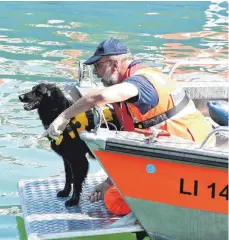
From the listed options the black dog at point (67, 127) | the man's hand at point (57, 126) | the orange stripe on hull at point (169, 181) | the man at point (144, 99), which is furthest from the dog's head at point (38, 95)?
the orange stripe on hull at point (169, 181)

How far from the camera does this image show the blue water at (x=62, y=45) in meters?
8.36

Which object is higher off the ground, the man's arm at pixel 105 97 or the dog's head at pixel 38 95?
the man's arm at pixel 105 97

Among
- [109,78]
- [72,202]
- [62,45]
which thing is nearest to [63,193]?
[72,202]

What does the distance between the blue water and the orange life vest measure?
1.56 metres

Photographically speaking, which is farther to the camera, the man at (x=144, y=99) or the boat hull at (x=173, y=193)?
the man at (x=144, y=99)

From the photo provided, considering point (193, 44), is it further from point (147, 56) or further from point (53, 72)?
point (53, 72)

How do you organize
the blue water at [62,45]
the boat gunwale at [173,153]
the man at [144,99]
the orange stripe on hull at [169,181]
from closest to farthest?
the boat gunwale at [173,153] → the orange stripe on hull at [169,181] → the man at [144,99] → the blue water at [62,45]

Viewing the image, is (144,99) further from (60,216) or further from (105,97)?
(60,216)

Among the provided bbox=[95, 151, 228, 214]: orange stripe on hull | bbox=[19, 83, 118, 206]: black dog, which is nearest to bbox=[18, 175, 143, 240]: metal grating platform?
bbox=[19, 83, 118, 206]: black dog

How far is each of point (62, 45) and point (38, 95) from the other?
7931 mm

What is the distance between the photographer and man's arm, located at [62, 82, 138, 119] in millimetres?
5559

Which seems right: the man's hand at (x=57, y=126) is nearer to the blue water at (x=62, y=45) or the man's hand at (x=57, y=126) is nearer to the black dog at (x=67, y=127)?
the black dog at (x=67, y=127)

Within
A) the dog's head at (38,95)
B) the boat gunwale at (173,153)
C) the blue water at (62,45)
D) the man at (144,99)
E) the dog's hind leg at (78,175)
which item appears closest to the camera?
the boat gunwale at (173,153)

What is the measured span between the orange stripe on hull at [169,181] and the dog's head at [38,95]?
718 millimetres
